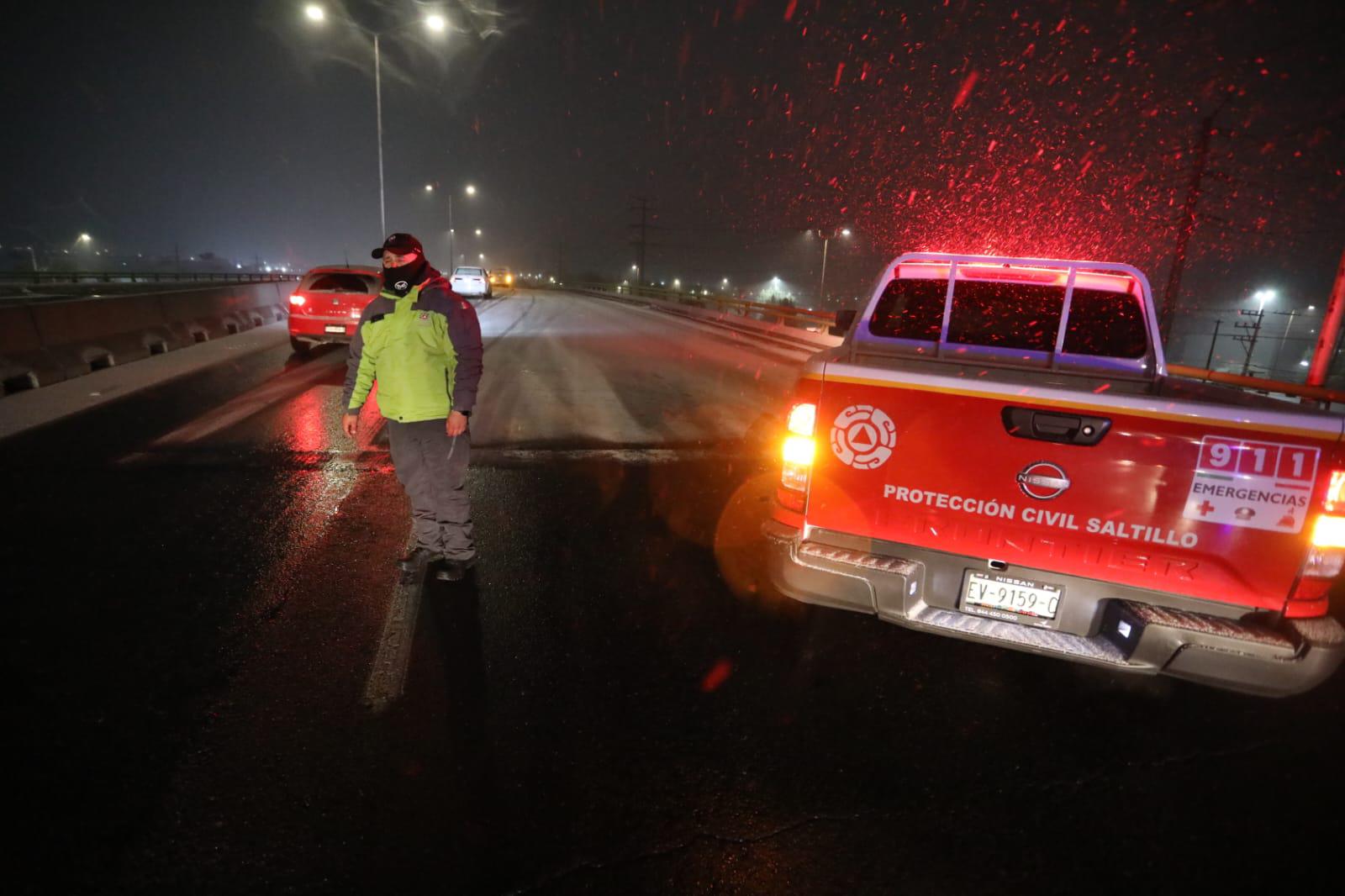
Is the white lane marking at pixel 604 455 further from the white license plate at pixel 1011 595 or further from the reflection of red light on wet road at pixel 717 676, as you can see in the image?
the white license plate at pixel 1011 595

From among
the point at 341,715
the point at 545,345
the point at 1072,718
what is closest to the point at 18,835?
the point at 341,715

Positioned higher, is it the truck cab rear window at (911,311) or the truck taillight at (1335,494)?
the truck cab rear window at (911,311)

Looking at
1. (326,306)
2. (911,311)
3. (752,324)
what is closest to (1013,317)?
(911,311)

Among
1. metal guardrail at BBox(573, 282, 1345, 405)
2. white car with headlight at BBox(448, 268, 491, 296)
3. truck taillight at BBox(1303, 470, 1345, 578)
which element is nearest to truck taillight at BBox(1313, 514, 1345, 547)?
truck taillight at BBox(1303, 470, 1345, 578)

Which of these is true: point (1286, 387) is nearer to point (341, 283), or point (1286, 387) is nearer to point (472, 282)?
point (341, 283)

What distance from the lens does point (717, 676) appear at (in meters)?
3.56

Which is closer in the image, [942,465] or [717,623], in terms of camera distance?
[942,465]

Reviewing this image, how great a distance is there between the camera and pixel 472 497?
6055 mm

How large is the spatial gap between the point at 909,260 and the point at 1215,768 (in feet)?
10.6

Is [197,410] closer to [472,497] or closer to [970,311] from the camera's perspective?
[472,497]

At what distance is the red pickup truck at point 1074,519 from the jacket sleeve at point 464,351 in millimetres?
2031

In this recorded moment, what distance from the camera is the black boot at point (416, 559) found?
4.59 metres

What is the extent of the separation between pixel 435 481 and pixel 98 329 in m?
11.2

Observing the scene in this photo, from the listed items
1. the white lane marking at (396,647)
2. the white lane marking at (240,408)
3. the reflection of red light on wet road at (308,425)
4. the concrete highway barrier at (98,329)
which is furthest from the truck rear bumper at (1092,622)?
the concrete highway barrier at (98,329)
